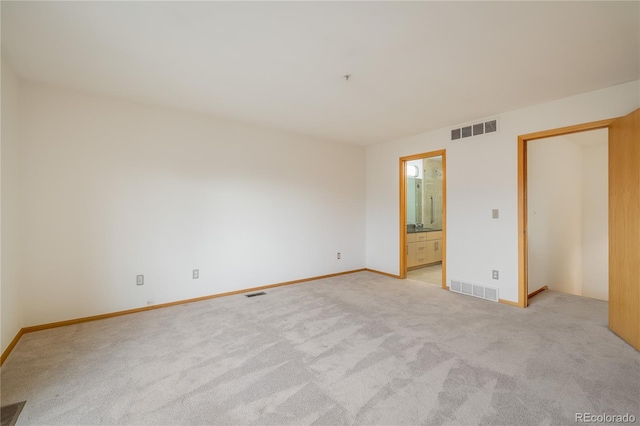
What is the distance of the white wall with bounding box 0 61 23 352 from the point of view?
2318 millimetres

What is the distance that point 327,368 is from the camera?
213 centimetres

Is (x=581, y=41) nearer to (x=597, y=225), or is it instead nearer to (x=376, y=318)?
(x=376, y=318)

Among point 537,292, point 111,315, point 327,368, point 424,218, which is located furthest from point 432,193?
point 111,315

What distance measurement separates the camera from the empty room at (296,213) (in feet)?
5.94

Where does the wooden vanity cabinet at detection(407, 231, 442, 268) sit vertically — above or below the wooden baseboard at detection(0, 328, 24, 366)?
above

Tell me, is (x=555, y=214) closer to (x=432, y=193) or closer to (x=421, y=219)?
(x=421, y=219)

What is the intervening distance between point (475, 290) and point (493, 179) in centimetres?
160

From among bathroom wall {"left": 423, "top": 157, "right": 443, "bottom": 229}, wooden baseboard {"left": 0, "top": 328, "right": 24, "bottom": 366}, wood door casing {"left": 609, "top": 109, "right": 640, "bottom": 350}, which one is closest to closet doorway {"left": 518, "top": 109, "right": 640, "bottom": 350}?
wood door casing {"left": 609, "top": 109, "right": 640, "bottom": 350}

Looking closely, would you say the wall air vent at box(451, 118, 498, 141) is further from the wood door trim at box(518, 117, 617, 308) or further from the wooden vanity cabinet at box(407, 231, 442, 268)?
the wooden vanity cabinet at box(407, 231, 442, 268)

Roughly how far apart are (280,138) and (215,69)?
2053 millimetres

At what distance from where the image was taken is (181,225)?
12.0ft

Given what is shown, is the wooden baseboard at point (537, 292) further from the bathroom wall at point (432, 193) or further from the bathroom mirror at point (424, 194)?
the bathroom wall at point (432, 193)
